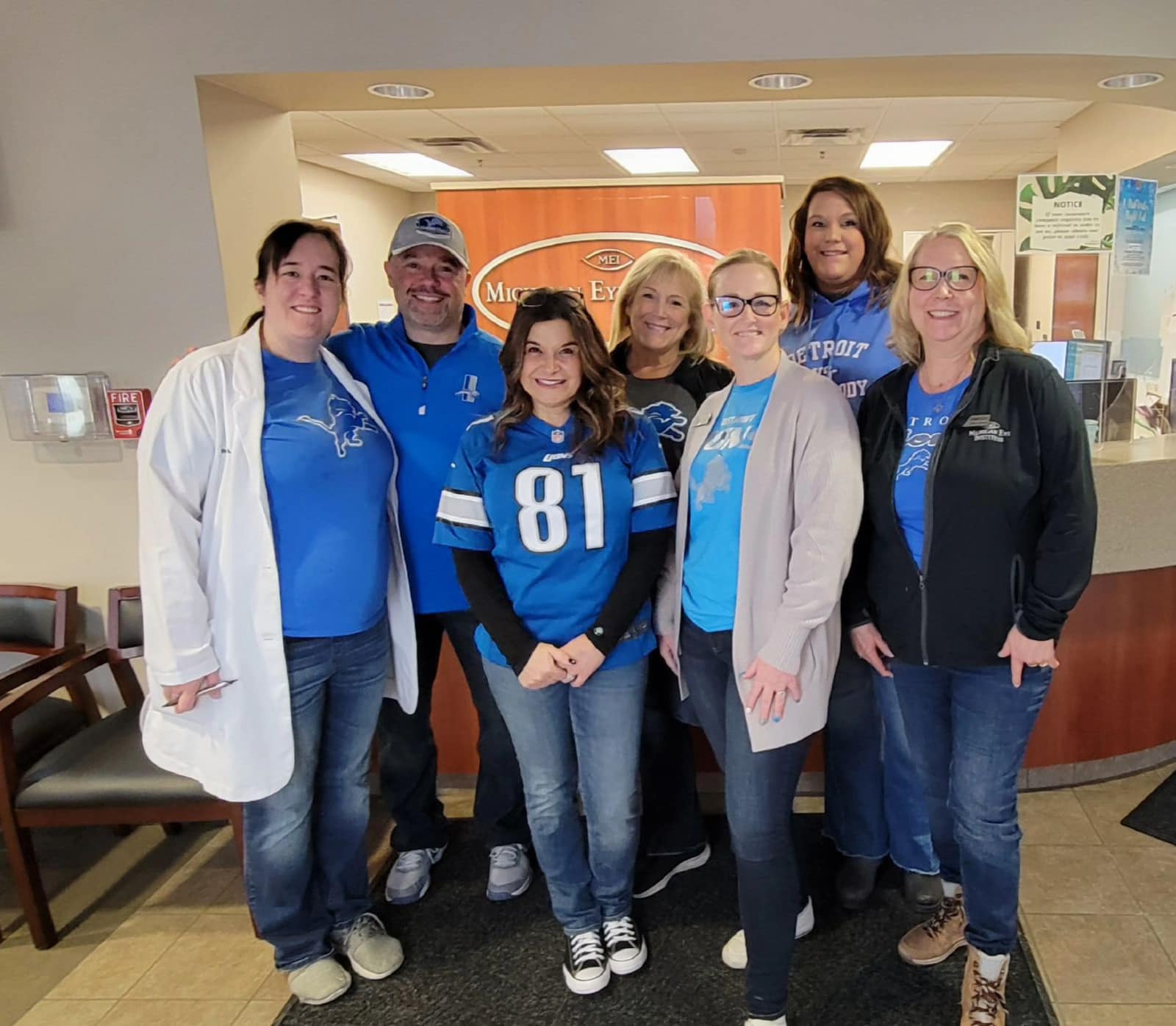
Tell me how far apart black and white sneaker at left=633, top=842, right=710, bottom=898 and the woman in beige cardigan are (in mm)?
560

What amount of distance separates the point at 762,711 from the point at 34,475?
→ 2.27 meters

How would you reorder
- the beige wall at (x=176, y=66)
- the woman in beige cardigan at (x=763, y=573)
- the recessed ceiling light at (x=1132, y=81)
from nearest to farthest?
1. the woman in beige cardigan at (x=763, y=573)
2. the beige wall at (x=176, y=66)
3. the recessed ceiling light at (x=1132, y=81)

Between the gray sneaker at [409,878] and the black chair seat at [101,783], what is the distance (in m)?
0.54

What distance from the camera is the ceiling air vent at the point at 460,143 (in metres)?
6.69

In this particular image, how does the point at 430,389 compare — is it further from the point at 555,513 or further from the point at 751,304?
the point at 751,304

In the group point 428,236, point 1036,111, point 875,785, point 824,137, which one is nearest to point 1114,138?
point 1036,111

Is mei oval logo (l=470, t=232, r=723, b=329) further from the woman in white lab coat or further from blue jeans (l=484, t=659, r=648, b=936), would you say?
blue jeans (l=484, t=659, r=648, b=936)

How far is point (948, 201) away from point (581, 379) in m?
9.54

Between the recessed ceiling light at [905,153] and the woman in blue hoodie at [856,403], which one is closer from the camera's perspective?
the woman in blue hoodie at [856,403]

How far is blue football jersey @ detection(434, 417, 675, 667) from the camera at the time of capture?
166cm

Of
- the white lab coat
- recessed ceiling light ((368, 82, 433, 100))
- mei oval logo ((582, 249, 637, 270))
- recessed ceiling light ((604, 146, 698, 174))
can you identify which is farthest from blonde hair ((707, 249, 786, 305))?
recessed ceiling light ((604, 146, 698, 174))

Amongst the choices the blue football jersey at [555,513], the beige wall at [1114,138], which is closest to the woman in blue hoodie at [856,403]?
the blue football jersey at [555,513]

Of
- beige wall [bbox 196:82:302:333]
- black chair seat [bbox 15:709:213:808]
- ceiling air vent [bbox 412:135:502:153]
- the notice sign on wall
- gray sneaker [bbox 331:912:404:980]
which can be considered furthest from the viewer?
ceiling air vent [bbox 412:135:502:153]

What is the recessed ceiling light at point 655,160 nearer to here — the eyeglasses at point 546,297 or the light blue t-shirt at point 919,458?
the eyeglasses at point 546,297
